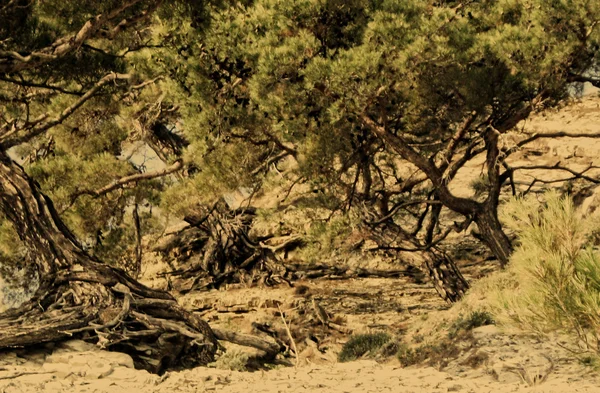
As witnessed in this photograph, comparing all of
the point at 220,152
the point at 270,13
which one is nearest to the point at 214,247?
the point at 220,152

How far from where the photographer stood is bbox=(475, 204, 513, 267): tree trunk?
13023 mm

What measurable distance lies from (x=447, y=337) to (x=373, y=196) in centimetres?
544

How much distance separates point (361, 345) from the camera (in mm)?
12672

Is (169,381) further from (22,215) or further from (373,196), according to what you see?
(373,196)

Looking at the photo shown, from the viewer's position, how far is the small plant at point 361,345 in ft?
40.5

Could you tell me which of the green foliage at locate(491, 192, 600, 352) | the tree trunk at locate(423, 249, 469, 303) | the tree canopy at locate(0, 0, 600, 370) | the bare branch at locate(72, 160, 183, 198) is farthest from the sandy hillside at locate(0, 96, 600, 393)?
the bare branch at locate(72, 160, 183, 198)

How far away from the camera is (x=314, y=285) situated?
19.4 metres

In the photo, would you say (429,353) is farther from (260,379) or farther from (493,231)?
(493,231)

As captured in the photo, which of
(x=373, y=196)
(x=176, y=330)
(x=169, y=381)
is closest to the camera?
(x=169, y=381)

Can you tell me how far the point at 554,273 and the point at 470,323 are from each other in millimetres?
4237

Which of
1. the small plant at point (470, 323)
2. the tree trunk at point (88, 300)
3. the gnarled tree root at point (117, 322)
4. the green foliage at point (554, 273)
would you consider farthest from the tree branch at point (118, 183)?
the green foliage at point (554, 273)

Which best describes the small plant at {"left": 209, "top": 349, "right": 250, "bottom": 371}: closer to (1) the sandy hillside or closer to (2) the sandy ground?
(1) the sandy hillside

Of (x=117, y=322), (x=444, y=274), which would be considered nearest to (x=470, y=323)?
(x=117, y=322)

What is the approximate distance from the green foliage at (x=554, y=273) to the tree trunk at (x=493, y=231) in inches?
268
